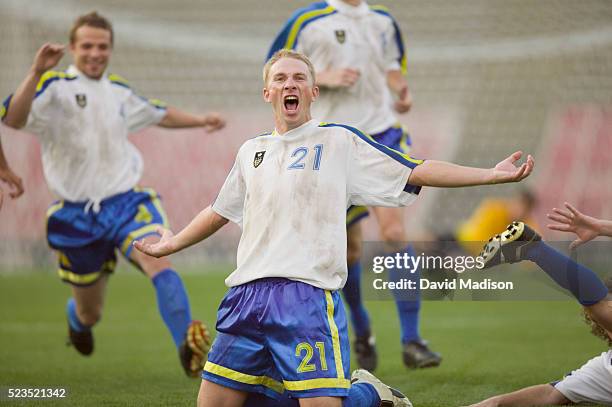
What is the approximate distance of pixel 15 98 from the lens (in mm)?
5996

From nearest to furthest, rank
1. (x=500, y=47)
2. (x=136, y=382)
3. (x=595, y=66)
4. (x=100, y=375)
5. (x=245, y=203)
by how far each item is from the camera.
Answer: (x=245, y=203) < (x=136, y=382) < (x=100, y=375) < (x=595, y=66) < (x=500, y=47)

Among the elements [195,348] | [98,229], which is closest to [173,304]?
[195,348]

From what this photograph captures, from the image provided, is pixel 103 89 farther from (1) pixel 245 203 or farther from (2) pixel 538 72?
(2) pixel 538 72

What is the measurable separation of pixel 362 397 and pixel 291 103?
121 centimetres

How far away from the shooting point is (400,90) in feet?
21.9

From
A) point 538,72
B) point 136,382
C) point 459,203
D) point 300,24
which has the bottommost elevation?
point 459,203

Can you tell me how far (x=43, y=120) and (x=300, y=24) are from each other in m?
1.70

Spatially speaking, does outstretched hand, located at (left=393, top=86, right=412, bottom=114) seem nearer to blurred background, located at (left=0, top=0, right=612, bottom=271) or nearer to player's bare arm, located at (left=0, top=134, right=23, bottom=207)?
player's bare arm, located at (left=0, top=134, right=23, bottom=207)

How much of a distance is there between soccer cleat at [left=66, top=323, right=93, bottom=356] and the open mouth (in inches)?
134

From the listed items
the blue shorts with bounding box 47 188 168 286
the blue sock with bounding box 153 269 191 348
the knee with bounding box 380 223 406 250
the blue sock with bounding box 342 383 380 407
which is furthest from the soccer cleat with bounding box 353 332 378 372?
the blue sock with bounding box 342 383 380 407

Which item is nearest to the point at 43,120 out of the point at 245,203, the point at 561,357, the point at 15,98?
the point at 15,98

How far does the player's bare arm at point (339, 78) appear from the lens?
6.26 metres

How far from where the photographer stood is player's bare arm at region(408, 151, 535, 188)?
3.61 m

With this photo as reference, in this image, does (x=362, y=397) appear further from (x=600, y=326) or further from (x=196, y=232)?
(x=600, y=326)
